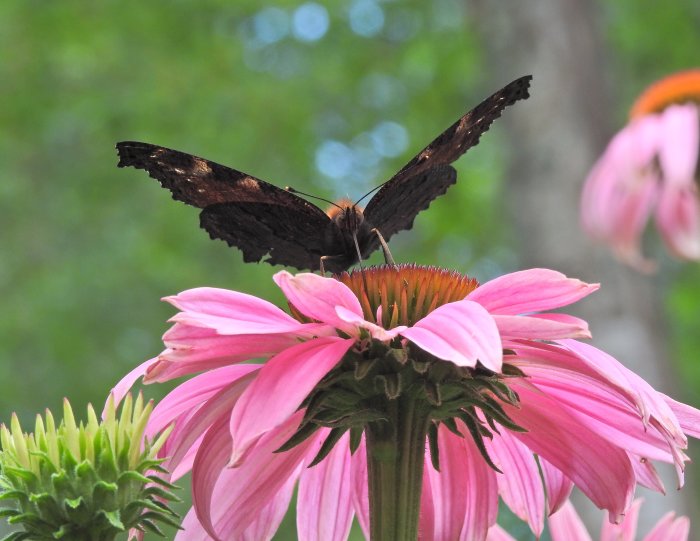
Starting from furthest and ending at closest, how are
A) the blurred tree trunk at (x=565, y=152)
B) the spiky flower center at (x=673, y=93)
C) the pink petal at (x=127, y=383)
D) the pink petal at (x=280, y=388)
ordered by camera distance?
the blurred tree trunk at (x=565, y=152) < the spiky flower center at (x=673, y=93) < the pink petal at (x=127, y=383) < the pink petal at (x=280, y=388)

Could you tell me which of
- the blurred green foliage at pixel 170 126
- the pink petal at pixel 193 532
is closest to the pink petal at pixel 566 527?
the pink petal at pixel 193 532

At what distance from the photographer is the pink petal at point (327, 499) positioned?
2.98 ft

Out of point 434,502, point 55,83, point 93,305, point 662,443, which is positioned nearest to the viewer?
point 662,443

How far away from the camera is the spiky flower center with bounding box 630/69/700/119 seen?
2.32 meters

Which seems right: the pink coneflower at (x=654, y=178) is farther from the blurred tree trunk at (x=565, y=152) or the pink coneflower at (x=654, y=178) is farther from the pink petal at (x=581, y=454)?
the pink petal at (x=581, y=454)

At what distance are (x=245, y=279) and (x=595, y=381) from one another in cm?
533

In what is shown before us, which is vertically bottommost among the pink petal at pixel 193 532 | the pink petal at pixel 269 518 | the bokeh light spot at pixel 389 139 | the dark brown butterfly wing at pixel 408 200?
the pink petal at pixel 193 532

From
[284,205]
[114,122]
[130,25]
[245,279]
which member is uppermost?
[130,25]

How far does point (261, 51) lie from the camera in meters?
6.25

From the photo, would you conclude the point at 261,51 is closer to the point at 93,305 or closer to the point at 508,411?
the point at 93,305

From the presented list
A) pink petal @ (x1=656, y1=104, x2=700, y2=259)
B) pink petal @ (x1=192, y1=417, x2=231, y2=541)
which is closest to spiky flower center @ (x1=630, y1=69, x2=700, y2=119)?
pink petal @ (x1=656, y1=104, x2=700, y2=259)

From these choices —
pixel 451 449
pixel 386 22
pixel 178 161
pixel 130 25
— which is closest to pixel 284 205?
pixel 178 161

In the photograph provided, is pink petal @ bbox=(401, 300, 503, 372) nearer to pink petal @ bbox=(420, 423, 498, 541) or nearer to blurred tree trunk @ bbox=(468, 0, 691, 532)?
pink petal @ bbox=(420, 423, 498, 541)

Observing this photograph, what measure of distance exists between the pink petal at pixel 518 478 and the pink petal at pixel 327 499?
0.40 feet
